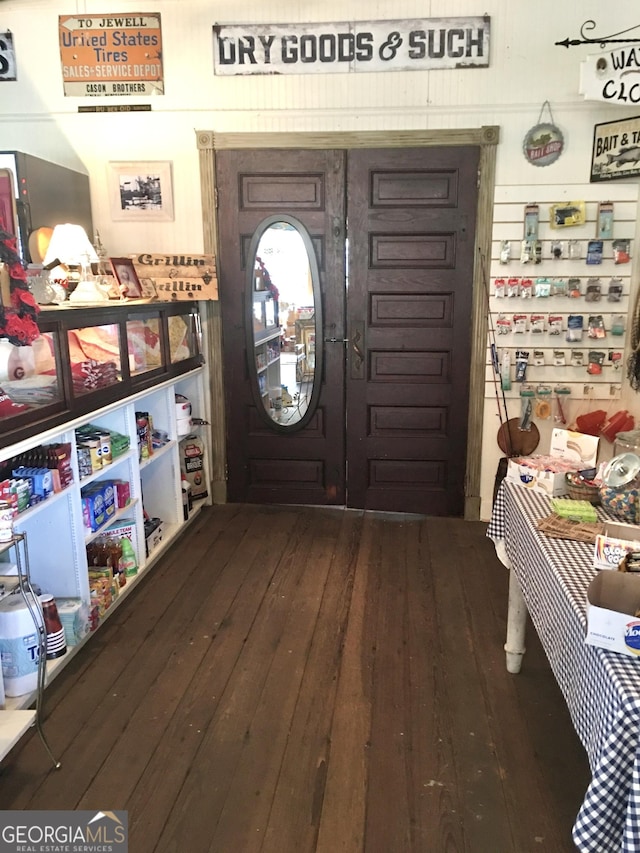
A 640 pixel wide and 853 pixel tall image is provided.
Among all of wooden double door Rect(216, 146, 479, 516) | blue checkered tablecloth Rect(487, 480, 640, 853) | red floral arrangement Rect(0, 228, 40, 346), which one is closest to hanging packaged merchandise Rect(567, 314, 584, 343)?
wooden double door Rect(216, 146, 479, 516)

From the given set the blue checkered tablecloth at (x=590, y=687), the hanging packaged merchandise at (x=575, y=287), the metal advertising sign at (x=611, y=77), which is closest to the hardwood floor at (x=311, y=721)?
the blue checkered tablecloth at (x=590, y=687)

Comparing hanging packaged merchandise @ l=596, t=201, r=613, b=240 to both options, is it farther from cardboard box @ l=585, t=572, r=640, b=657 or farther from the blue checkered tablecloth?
cardboard box @ l=585, t=572, r=640, b=657

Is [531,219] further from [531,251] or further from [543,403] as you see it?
[543,403]

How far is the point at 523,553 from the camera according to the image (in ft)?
7.19

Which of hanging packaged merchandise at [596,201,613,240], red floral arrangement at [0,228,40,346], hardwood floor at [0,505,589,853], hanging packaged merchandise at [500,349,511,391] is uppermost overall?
hanging packaged merchandise at [596,201,613,240]

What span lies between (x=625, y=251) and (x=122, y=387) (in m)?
2.90

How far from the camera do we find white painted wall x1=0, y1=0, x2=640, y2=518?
12.0 feet

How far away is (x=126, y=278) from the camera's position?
11.4 ft

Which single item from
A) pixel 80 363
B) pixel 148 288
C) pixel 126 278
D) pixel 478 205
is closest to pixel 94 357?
pixel 80 363

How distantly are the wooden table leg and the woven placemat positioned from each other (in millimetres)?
462

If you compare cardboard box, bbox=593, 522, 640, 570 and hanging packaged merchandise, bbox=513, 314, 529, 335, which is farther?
hanging packaged merchandise, bbox=513, 314, 529, 335

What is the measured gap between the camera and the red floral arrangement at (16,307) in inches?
80.8

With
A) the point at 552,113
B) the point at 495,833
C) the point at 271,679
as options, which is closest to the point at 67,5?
the point at 552,113

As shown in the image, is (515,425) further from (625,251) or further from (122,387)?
(122,387)
